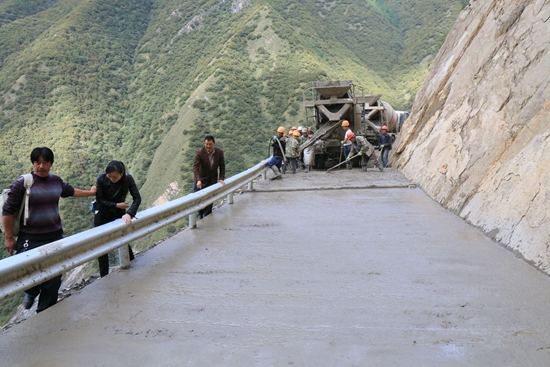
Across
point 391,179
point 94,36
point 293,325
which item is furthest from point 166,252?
point 94,36

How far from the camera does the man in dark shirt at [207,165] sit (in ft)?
26.4

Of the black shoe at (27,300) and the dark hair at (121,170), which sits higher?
the dark hair at (121,170)

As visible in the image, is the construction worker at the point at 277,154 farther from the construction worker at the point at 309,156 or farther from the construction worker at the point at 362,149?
the construction worker at the point at 362,149

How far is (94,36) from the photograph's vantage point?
82.5 meters

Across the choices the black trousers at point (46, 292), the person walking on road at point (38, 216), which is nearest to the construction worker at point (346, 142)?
the person walking on road at point (38, 216)

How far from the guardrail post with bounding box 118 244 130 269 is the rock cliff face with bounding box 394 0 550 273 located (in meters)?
3.98

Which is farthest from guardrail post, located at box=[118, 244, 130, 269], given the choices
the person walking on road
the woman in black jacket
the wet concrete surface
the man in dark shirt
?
the man in dark shirt

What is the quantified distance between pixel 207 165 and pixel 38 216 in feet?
13.8

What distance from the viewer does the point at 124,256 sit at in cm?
454

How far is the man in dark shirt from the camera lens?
804 centimetres

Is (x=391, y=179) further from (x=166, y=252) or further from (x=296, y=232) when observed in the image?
(x=166, y=252)

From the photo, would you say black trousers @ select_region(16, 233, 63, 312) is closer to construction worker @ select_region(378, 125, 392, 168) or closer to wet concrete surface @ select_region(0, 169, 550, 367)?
wet concrete surface @ select_region(0, 169, 550, 367)

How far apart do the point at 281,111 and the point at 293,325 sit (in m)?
55.5

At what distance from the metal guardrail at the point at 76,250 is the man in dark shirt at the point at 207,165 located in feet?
6.81
